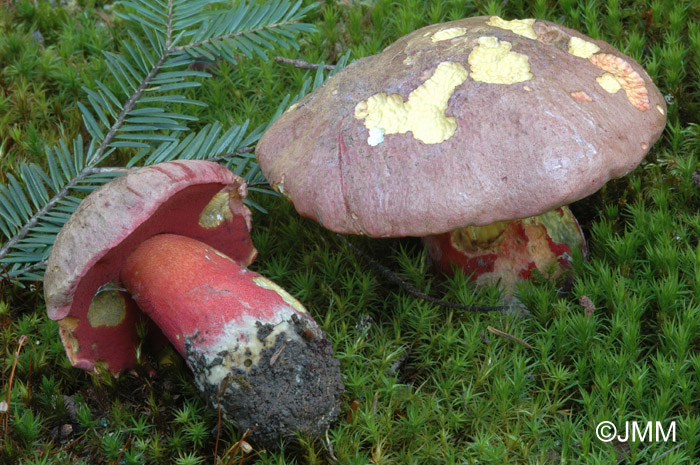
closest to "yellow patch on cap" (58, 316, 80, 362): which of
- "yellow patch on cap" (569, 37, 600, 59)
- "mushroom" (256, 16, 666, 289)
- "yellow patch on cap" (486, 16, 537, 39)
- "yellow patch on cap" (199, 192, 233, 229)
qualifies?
"yellow patch on cap" (199, 192, 233, 229)

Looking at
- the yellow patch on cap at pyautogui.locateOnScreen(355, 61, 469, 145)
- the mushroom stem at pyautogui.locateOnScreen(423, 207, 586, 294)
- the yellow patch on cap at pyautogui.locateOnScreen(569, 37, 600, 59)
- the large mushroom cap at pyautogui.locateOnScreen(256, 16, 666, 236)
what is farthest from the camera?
the mushroom stem at pyautogui.locateOnScreen(423, 207, 586, 294)

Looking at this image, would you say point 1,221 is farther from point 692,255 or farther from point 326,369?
point 692,255

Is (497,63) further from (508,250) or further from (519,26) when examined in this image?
(508,250)

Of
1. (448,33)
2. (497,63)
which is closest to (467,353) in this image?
(497,63)

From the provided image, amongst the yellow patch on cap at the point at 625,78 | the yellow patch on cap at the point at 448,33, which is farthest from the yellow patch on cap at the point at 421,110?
the yellow patch on cap at the point at 625,78

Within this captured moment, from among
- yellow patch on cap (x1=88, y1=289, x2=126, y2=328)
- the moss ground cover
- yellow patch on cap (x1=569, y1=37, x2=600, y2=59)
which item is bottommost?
the moss ground cover

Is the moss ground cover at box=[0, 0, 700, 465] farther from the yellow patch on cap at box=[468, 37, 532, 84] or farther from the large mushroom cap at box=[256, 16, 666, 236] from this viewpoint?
the yellow patch on cap at box=[468, 37, 532, 84]

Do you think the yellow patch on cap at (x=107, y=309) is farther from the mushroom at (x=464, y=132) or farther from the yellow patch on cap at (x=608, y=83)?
the yellow patch on cap at (x=608, y=83)
